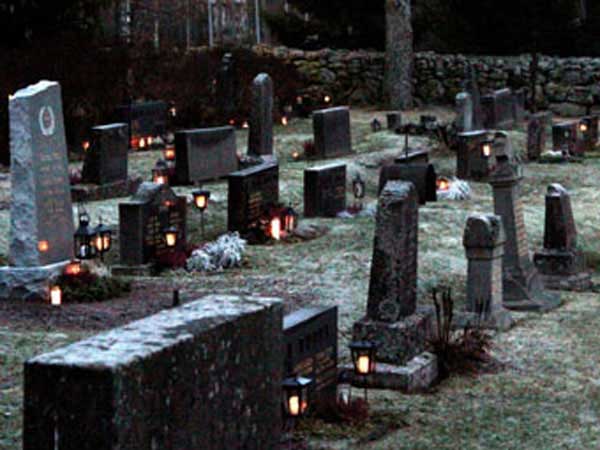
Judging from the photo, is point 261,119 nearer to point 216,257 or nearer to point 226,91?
point 226,91

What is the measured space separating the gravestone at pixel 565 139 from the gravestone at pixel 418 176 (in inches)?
310

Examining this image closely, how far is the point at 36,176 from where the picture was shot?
1584 centimetres

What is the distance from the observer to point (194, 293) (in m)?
16.2

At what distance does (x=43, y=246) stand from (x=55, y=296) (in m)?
0.83

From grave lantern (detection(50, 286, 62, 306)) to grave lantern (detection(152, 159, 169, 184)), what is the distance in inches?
326


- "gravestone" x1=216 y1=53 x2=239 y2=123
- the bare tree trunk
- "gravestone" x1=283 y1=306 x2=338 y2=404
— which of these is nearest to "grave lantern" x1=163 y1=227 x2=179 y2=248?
"gravestone" x1=283 y1=306 x2=338 y2=404

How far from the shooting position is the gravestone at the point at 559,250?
18.1m

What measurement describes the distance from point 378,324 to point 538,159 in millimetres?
17755

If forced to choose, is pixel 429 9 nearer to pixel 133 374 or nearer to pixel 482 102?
pixel 482 102

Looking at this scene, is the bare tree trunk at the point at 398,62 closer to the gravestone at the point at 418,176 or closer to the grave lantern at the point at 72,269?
the gravestone at the point at 418,176

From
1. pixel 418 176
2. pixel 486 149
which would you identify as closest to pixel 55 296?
pixel 418 176

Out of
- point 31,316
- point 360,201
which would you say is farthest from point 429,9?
point 31,316

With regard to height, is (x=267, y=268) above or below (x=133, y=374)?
below

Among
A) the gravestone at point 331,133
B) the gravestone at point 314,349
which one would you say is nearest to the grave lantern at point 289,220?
→ the gravestone at point 314,349
